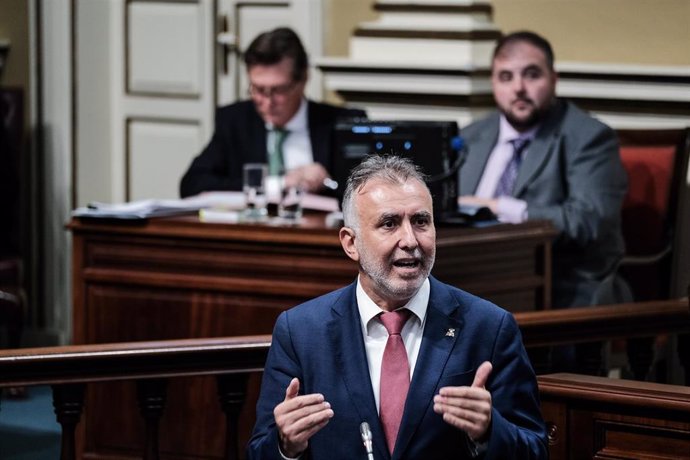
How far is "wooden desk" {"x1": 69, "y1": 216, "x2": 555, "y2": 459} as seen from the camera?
4.57 metres

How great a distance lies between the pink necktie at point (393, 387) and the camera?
2730mm

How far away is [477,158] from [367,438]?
3.04 meters

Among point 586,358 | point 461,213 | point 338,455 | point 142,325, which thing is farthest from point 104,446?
point 338,455

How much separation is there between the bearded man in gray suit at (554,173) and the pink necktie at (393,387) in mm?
2436

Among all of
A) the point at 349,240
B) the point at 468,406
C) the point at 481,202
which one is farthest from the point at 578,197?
the point at 468,406

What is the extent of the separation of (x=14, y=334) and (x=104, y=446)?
1526 mm

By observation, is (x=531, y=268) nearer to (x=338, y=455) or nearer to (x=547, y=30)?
(x=547, y=30)

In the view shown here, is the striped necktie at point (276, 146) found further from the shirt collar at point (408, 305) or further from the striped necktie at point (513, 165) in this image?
the shirt collar at point (408, 305)

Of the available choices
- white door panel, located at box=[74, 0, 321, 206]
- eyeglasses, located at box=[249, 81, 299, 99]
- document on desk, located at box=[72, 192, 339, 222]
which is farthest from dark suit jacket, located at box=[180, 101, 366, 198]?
white door panel, located at box=[74, 0, 321, 206]

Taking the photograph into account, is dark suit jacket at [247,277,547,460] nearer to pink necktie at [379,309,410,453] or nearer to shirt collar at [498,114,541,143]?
pink necktie at [379,309,410,453]

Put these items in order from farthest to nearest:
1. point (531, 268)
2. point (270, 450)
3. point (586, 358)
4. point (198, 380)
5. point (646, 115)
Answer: point (646, 115), point (531, 268), point (198, 380), point (586, 358), point (270, 450)

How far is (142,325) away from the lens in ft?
15.9

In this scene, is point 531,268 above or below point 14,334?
above

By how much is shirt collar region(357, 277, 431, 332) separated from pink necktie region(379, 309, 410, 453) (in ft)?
0.22
